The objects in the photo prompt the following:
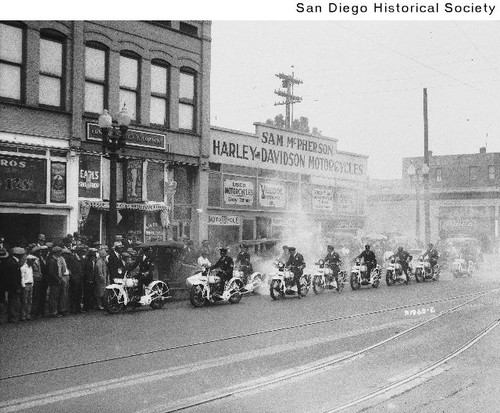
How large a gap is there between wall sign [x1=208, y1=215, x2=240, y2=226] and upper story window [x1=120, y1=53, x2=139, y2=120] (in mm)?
5090

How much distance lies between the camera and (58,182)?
18.3 meters

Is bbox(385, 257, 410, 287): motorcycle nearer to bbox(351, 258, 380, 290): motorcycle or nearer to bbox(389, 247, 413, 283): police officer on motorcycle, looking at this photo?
bbox(389, 247, 413, 283): police officer on motorcycle

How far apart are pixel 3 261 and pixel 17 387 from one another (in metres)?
5.55

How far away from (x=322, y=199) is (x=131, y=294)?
15631 mm

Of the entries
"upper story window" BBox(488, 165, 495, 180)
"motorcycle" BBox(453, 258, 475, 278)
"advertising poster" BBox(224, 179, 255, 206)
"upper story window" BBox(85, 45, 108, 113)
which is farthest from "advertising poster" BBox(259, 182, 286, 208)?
"upper story window" BBox(488, 165, 495, 180)

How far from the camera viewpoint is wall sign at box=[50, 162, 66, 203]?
→ 712 inches

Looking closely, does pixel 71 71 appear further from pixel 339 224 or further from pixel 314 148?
pixel 339 224

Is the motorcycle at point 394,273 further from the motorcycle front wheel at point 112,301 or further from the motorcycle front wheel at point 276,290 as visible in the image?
the motorcycle front wheel at point 112,301

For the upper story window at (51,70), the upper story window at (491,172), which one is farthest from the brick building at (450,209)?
the upper story window at (51,70)

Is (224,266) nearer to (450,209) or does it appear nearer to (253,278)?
(253,278)

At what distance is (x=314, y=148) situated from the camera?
28.3 m

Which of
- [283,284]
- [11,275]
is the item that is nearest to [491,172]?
[283,284]

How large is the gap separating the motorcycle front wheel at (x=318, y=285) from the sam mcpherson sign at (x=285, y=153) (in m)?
8.03

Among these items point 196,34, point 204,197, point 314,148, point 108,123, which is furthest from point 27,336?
point 314,148
